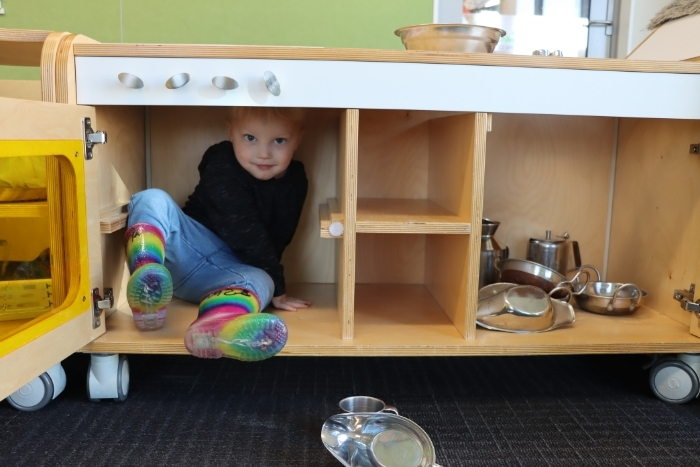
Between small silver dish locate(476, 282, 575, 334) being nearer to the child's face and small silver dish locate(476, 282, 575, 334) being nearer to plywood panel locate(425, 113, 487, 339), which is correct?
plywood panel locate(425, 113, 487, 339)

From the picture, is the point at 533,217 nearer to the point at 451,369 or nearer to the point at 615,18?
the point at 451,369

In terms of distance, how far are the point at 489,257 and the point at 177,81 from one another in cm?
76

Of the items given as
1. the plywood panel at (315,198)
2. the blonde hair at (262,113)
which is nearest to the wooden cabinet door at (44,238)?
the blonde hair at (262,113)

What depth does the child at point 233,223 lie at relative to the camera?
1085 mm

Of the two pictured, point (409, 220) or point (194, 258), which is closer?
point (409, 220)

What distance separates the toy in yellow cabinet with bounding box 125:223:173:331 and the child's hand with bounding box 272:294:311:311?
9.9 inches

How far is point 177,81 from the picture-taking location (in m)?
1.00

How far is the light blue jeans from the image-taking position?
3.79 ft

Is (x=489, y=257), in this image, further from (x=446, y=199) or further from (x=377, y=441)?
(x=377, y=441)

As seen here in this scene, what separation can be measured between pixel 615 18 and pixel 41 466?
2551 mm

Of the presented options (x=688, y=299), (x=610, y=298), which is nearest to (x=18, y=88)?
(x=610, y=298)

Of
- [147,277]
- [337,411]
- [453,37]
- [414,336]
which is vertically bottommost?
[337,411]

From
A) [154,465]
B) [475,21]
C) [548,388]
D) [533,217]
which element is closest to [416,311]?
[548,388]

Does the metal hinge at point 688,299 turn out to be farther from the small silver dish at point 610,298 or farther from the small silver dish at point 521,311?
the small silver dish at point 521,311
